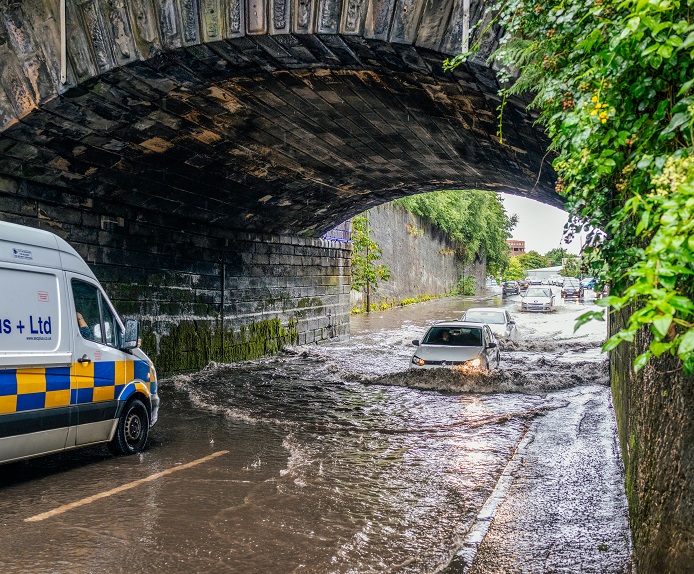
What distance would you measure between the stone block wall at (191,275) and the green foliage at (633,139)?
8.81 meters

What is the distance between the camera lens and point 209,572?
14.5ft

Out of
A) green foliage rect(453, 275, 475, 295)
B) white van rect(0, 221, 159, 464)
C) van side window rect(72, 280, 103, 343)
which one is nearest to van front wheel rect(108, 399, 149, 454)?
white van rect(0, 221, 159, 464)

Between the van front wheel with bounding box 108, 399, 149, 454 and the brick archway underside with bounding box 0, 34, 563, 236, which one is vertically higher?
the brick archway underside with bounding box 0, 34, 563, 236

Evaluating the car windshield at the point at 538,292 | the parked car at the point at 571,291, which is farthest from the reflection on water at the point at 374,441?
the parked car at the point at 571,291

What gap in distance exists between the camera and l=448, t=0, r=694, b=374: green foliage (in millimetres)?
2418

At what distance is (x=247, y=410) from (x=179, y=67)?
5633 mm

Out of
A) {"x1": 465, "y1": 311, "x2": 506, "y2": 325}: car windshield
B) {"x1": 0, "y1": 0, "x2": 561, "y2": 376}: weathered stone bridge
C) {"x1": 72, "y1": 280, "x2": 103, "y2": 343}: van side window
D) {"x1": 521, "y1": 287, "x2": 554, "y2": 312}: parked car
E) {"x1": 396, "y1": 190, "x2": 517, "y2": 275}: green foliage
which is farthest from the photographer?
{"x1": 396, "y1": 190, "x2": 517, "y2": 275}: green foliage

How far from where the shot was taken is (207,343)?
653 inches

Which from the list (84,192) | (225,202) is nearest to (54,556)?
(84,192)

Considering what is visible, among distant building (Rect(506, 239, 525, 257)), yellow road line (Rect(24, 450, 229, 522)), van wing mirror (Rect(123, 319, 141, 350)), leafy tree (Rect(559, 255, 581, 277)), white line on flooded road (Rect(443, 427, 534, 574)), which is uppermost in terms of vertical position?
distant building (Rect(506, 239, 525, 257))

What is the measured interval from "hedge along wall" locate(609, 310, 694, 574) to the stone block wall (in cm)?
956

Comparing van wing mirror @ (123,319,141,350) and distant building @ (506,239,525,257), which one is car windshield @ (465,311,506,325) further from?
distant building @ (506,239,525,257)

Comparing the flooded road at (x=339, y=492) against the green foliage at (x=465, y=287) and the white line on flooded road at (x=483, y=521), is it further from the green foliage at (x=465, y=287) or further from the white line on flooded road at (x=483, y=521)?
the green foliage at (x=465, y=287)

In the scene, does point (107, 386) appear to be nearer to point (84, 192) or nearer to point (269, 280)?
point (84, 192)
